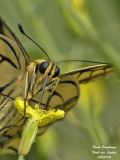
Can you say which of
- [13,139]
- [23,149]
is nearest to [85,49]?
[13,139]

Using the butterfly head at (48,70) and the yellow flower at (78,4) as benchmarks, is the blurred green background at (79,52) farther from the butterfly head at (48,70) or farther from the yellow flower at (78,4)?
the butterfly head at (48,70)

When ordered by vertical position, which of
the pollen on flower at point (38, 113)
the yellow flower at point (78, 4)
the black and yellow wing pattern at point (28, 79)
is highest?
the yellow flower at point (78, 4)

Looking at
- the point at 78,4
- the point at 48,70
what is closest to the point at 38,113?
the point at 48,70

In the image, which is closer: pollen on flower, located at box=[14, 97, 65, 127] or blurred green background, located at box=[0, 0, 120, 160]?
pollen on flower, located at box=[14, 97, 65, 127]

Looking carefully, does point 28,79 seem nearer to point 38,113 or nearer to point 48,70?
point 48,70

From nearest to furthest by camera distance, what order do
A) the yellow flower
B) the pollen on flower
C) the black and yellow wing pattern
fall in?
1. the pollen on flower
2. the black and yellow wing pattern
3. the yellow flower

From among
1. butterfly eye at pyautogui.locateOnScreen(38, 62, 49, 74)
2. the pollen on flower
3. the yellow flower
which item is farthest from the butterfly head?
the yellow flower

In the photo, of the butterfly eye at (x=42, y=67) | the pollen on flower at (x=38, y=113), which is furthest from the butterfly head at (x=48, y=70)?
the pollen on flower at (x=38, y=113)

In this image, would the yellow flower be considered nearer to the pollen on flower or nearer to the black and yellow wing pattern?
the black and yellow wing pattern
